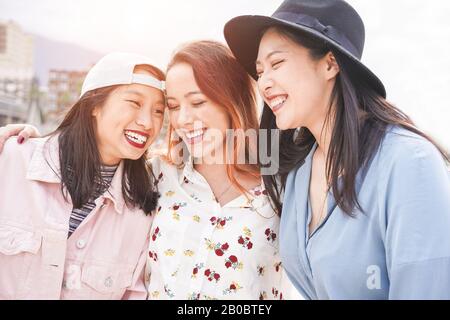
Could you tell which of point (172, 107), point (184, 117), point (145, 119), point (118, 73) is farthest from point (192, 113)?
point (118, 73)

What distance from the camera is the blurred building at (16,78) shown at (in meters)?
39.7

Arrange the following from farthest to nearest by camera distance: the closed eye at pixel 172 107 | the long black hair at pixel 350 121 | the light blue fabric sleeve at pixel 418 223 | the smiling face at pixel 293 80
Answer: the closed eye at pixel 172 107
the smiling face at pixel 293 80
the long black hair at pixel 350 121
the light blue fabric sleeve at pixel 418 223

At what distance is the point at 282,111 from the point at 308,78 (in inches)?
8.4

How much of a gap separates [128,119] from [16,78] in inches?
2258

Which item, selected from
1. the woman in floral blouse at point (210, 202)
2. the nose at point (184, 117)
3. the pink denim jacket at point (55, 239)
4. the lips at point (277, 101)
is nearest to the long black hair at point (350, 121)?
the lips at point (277, 101)

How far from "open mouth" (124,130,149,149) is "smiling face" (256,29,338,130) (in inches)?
30.9

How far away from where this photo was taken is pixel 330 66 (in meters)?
2.25

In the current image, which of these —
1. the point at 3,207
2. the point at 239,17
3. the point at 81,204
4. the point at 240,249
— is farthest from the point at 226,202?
the point at 3,207

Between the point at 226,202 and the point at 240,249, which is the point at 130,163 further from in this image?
the point at 240,249

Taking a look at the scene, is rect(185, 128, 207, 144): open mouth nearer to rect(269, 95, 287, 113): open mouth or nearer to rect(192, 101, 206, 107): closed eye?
rect(192, 101, 206, 107): closed eye

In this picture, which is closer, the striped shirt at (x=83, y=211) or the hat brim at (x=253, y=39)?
the hat brim at (x=253, y=39)

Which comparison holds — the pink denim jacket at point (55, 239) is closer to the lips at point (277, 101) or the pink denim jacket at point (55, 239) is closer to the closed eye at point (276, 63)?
the lips at point (277, 101)

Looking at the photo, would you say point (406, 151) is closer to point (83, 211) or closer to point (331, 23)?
point (331, 23)

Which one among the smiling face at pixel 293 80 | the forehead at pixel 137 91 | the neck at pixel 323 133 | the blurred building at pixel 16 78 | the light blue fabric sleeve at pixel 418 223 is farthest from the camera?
the blurred building at pixel 16 78
